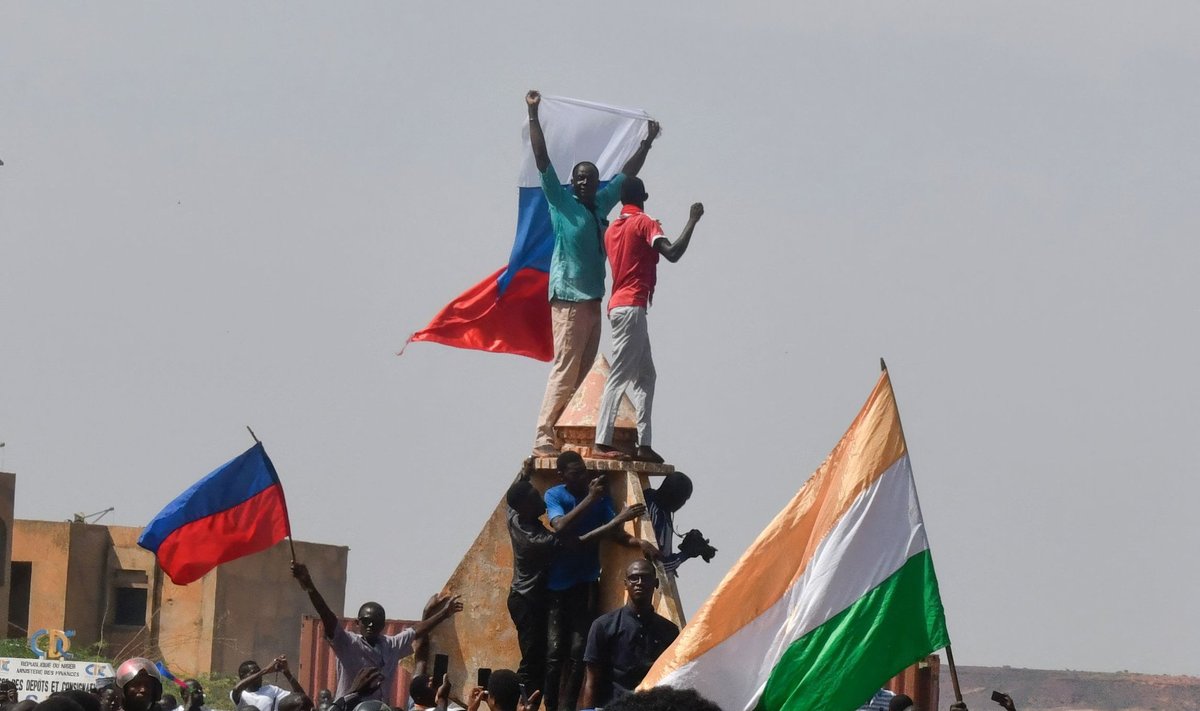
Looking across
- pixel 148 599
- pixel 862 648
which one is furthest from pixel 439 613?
pixel 148 599

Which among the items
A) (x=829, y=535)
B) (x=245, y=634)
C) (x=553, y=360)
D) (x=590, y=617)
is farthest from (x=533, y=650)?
(x=245, y=634)

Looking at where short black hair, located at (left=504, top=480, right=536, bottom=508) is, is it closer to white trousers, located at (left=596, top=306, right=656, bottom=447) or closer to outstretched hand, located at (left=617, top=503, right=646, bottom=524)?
outstretched hand, located at (left=617, top=503, right=646, bottom=524)

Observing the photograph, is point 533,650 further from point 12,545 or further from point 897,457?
point 12,545

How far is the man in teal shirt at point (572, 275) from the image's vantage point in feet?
50.1

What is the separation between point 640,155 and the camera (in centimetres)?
1580

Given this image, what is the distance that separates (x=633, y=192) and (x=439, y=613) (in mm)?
3104

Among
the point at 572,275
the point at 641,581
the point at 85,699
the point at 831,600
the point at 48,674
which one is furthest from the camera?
the point at 48,674

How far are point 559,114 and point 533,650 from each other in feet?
12.9

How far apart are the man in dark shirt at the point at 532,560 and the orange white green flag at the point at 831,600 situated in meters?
2.90

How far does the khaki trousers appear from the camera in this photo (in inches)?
606

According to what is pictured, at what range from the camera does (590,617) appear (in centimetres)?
1447

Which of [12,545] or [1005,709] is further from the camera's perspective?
[12,545]

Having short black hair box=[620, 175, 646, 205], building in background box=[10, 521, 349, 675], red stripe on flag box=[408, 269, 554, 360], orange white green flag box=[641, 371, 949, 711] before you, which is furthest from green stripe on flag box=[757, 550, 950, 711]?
building in background box=[10, 521, 349, 675]

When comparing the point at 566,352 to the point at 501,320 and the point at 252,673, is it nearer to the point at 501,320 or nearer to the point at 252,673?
the point at 501,320
